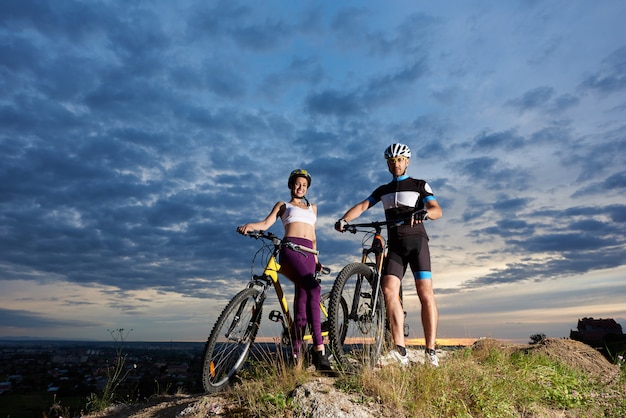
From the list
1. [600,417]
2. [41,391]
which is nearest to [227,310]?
[600,417]

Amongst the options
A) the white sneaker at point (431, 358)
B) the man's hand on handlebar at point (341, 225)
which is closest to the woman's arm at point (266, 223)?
the man's hand on handlebar at point (341, 225)

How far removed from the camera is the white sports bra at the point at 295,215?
6629 mm

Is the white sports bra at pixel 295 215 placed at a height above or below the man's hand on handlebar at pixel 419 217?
above

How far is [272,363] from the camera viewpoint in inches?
222

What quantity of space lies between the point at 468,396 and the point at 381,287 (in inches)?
70.0

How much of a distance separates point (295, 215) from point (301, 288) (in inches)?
39.4

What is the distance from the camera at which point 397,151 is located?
6.88m

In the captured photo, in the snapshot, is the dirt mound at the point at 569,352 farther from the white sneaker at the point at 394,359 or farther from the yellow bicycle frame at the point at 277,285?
the yellow bicycle frame at the point at 277,285

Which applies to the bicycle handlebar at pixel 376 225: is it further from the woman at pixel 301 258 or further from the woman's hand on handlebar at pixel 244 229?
the woman's hand on handlebar at pixel 244 229

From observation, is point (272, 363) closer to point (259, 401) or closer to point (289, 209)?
point (259, 401)

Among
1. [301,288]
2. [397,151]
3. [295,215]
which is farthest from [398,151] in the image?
[301,288]

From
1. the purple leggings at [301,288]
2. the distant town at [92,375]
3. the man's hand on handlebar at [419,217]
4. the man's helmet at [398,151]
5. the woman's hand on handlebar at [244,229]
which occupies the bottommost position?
the distant town at [92,375]

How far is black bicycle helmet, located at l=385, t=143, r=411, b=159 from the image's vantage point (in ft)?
22.5

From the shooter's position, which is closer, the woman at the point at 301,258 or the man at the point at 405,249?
the woman at the point at 301,258
